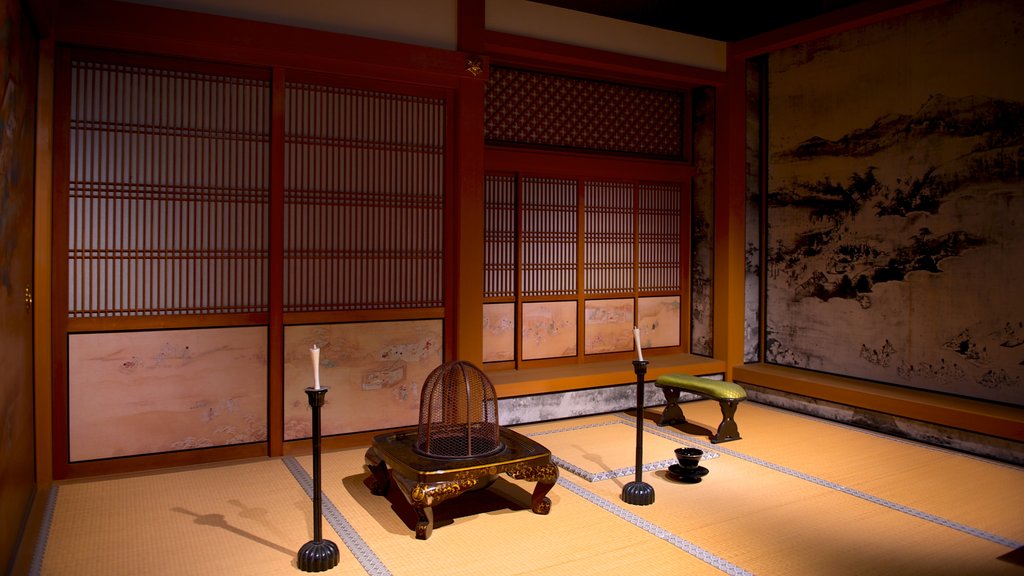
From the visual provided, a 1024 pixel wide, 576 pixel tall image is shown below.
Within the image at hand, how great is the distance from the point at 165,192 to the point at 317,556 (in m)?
2.58

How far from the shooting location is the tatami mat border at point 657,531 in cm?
305

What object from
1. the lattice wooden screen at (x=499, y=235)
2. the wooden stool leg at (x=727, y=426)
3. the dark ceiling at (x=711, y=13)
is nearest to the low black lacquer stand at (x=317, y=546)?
the wooden stool leg at (x=727, y=426)

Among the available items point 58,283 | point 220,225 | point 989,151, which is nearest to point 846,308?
point 989,151

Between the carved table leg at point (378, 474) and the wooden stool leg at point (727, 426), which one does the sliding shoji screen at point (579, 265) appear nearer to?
the wooden stool leg at point (727, 426)

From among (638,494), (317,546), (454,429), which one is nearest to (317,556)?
(317,546)

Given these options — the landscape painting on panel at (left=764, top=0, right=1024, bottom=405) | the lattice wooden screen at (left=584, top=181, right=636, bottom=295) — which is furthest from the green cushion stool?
the landscape painting on panel at (left=764, top=0, right=1024, bottom=405)

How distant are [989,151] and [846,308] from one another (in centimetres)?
163

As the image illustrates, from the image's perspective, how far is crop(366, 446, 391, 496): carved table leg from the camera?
3.90m

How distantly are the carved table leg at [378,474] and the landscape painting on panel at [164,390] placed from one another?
3.58ft

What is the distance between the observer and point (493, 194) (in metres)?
6.12

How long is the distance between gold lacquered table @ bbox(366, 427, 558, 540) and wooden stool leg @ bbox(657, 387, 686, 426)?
2063 millimetres

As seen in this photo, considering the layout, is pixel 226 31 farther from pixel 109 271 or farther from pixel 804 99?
pixel 804 99

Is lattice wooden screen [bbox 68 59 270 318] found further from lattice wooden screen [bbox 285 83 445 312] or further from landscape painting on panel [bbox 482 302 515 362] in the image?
landscape painting on panel [bbox 482 302 515 362]

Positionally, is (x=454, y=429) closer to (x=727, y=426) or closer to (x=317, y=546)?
(x=317, y=546)
